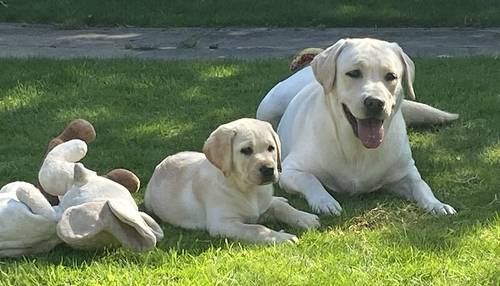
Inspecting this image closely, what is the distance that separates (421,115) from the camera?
626 cm

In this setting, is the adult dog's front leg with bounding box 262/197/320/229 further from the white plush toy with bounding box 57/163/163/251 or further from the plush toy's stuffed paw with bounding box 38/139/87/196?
the plush toy's stuffed paw with bounding box 38/139/87/196

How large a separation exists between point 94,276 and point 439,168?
8.13ft

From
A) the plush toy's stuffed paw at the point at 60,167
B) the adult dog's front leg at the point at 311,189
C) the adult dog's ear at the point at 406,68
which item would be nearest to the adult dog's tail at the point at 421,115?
the adult dog's ear at the point at 406,68

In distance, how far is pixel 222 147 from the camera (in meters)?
4.11

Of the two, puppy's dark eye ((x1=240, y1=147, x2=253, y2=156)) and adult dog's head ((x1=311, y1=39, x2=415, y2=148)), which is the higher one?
adult dog's head ((x1=311, y1=39, x2=415, y2=148))

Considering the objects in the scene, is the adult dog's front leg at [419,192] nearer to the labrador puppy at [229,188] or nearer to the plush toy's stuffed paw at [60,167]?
the labrador puppy at [229,188]

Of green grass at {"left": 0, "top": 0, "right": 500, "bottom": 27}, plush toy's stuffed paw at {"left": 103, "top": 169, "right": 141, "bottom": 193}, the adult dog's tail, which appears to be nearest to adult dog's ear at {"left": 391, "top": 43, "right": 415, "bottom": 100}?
the adult dog's tail

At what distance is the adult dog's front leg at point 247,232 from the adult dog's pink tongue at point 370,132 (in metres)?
0.85

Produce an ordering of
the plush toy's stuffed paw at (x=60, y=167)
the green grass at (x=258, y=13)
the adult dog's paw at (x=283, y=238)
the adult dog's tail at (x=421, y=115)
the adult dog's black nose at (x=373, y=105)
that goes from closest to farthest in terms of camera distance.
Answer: the adult dog's paw at (x=283, y=238) → the plush toy's stuffed paw at (x=60, y=167) → the adult dog's black nose at (x=373, y=105) → the adult dog's tail at (x=421, y=115) → the green grass at (x=258, y=13)

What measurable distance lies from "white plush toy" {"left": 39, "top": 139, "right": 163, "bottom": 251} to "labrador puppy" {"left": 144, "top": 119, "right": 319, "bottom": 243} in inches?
12.7

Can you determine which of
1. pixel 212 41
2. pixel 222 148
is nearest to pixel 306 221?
pixel 222 148

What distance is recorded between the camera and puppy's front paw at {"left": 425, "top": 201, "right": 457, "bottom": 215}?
178 inches

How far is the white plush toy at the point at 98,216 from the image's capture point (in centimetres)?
378

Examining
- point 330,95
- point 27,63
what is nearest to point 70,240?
point 330,95
